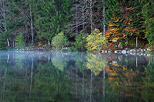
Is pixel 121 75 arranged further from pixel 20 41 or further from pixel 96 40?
pixel 20 41

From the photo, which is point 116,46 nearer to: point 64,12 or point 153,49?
point 153,49

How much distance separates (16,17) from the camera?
3303 centimetres

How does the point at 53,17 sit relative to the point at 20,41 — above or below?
above

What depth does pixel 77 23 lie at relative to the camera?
90.2 ft

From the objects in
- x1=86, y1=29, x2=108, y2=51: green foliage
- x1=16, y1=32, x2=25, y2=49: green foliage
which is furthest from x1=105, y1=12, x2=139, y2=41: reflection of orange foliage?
x1=16, y1=32, x2=25, y2=49: green foliage

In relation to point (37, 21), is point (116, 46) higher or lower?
lower

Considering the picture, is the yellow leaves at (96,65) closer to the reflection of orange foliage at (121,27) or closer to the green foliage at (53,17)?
the reflection of orange foliage at (121,27)

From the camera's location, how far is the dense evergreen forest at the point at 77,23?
20484 millimetres

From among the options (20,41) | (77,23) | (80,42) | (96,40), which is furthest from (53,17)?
(96,40)

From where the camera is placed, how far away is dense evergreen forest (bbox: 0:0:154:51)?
20.5 m

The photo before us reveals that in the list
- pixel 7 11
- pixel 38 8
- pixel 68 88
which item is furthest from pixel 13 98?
pixel 7 11

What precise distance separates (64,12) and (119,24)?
12.1 meters

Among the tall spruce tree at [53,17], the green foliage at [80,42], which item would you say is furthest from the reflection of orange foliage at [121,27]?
the tall spruce tree at [53,17]

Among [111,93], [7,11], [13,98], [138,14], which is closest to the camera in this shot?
[13,98]
